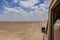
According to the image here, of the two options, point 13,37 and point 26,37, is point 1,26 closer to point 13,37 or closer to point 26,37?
point 13,37

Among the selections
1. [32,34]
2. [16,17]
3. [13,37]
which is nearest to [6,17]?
[16,17]

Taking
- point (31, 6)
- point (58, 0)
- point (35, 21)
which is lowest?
point (58, 0)

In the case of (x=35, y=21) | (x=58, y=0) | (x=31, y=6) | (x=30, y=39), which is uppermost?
(x=31, y=6)

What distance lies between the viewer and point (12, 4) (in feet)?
12.8

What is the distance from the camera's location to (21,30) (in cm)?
399

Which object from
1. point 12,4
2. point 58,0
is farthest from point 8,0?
point 58,0

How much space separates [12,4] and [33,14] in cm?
67

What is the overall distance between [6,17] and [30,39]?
0.94 metres

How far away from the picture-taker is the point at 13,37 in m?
4.02

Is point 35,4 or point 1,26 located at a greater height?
point 35,4

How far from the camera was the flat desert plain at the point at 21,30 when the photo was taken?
394cm

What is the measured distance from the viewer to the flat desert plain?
155 inches

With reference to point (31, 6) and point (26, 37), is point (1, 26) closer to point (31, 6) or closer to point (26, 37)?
point (26, 37)

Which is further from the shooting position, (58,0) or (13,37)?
(13,37)
